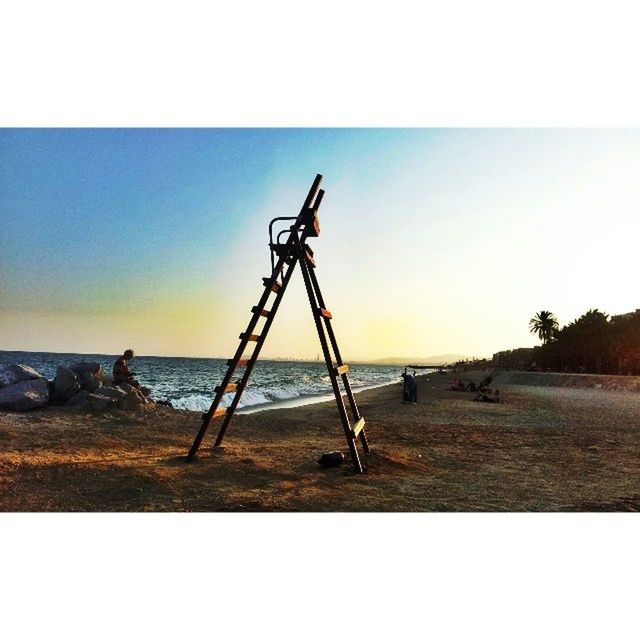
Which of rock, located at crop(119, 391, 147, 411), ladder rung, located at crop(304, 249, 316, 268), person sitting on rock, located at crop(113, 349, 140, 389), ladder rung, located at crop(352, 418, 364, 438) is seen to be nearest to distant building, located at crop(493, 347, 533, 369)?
person sitting on rock, located at crop(113, 349, 140, 389)

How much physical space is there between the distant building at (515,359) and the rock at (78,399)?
74.7 ft

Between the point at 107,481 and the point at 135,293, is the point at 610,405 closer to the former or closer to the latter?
the point at 135,293

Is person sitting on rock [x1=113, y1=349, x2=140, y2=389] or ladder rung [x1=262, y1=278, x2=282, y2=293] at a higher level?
ladder rung [x1=262, y1=278, x2=282, y2=293]

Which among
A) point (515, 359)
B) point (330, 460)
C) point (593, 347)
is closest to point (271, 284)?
point (330, 460)

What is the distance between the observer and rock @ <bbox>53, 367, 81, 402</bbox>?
359 inches

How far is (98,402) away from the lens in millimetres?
8742

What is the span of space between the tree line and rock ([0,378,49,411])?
426 inches

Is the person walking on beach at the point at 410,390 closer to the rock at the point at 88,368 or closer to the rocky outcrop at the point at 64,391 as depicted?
the rocky outcrop at the point at 64,391

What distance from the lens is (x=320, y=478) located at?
5367 mm

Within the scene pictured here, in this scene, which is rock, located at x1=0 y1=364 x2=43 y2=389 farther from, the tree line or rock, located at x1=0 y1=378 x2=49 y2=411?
the tree line

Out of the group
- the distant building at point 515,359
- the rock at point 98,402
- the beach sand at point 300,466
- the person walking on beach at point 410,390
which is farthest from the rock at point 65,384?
the distant building at point 515,359

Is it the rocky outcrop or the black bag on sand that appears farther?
the rocky outcrop

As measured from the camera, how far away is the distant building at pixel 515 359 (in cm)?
2790

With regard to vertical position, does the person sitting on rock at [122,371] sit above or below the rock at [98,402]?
above
